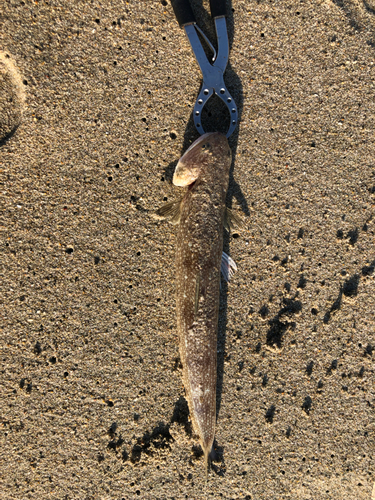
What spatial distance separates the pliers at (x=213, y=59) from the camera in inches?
109

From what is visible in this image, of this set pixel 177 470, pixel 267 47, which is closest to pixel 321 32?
pixel 267 47

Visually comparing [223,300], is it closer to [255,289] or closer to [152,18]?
[255,289]

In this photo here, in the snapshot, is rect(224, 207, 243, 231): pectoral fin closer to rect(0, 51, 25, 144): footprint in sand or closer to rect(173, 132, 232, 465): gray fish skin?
rect(173, 132, 232, 465): gray fish skin

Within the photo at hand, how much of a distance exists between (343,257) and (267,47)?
2547mm

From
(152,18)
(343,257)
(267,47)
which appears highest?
(152,18)

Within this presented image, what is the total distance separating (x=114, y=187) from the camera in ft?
9.41

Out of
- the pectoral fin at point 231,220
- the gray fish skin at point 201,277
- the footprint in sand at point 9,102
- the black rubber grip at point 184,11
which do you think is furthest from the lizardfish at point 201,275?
the footprint in sand at point 9,102

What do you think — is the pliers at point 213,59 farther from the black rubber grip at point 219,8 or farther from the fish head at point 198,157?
the fish head at point 198,157

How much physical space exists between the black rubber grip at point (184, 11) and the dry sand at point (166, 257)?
0.15 meters

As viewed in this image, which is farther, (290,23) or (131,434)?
(290,23)

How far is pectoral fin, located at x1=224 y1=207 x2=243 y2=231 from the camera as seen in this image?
276 centimetres

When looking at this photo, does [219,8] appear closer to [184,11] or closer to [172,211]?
[184,11]

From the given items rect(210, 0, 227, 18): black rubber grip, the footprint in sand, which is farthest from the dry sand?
rect(210, 0, 227, 18): black rubber grip

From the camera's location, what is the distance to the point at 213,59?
2883 mm
